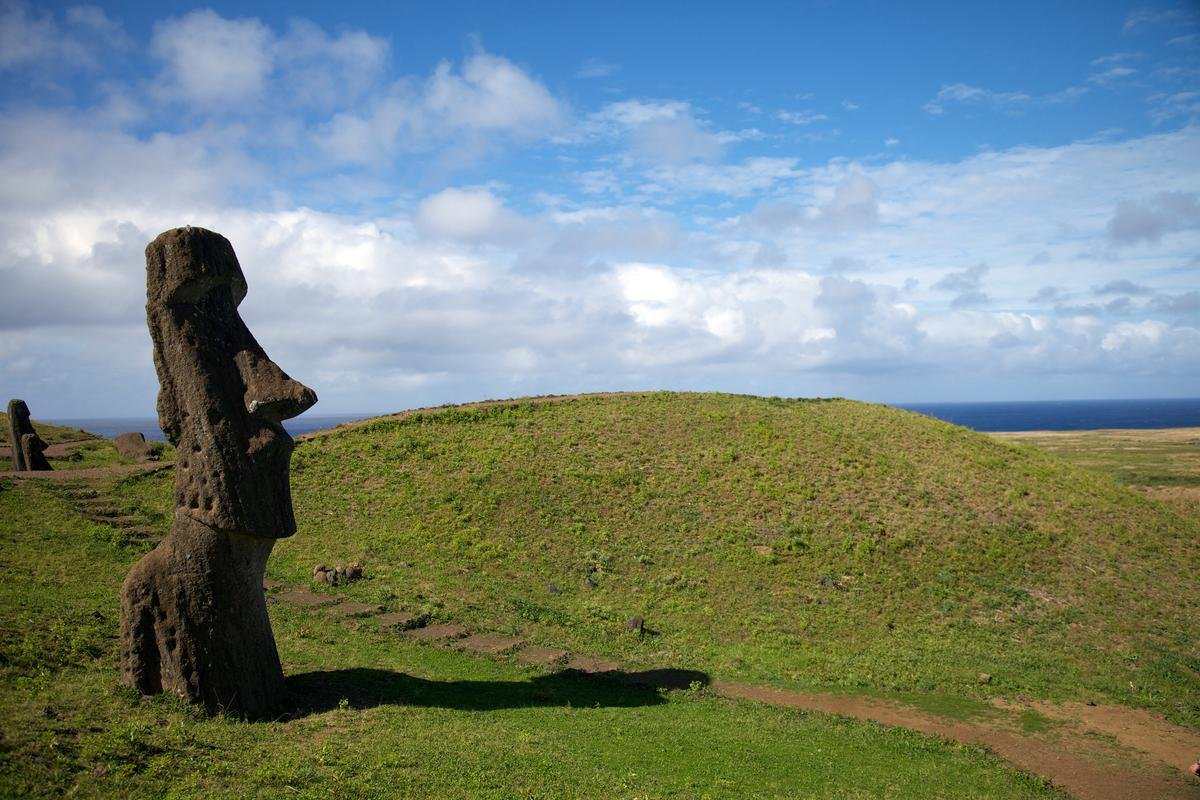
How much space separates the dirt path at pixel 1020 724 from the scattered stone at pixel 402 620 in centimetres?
3

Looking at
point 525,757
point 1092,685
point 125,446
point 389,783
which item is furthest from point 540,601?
point 125,446

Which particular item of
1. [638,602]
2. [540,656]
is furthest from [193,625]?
[638,602]

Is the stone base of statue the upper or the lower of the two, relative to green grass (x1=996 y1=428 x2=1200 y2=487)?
upper

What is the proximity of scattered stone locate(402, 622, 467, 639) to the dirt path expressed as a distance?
27 millimetres

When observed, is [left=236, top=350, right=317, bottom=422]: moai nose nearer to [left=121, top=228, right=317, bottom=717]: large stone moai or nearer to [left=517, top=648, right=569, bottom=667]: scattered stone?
[left=121, top=228, right=317, bottom=717]: large stone moai

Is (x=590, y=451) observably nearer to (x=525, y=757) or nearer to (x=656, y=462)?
(x=656, y=462)

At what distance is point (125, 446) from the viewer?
1505 inches

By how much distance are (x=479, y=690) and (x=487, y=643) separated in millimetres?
3836

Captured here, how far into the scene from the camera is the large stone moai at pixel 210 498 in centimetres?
1263

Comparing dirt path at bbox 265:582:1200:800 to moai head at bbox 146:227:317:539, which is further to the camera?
dirt path at bbox 265:582:1200:800

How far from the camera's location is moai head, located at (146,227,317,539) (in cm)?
1295

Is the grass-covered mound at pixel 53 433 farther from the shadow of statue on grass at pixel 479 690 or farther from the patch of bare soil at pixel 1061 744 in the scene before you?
the patch of bare soil at pixel 1061 744

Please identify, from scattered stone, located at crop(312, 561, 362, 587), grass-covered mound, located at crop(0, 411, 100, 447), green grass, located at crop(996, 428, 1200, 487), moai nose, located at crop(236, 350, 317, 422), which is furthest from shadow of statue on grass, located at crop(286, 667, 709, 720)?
green grass, located at crop(996, 428, 1200, 487)

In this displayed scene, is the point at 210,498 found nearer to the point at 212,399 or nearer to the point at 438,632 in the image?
the point at 212,399
